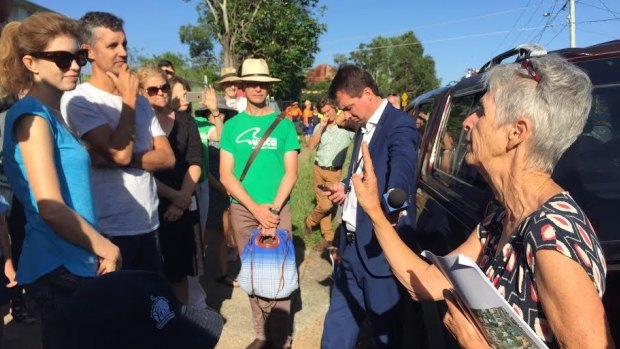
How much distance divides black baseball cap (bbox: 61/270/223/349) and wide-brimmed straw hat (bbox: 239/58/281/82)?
8.15ft

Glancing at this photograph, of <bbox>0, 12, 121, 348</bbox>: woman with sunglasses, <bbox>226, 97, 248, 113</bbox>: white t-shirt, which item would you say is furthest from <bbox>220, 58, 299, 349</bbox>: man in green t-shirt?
<bbox>226, 97, 248, 113</bbox>: white t-shirt

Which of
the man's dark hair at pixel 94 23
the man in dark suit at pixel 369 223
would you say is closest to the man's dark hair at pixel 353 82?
the man in dark suit at pixel 369 223

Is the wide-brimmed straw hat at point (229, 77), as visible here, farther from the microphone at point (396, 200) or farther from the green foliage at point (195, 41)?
the green foliage at point (195, 41)

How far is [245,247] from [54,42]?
71.0 inches

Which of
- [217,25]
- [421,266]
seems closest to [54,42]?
[421,266]

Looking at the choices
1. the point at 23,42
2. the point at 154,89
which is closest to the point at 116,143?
the point at 23,42

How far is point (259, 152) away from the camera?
342 centimetres

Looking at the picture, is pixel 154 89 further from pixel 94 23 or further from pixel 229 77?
pixel 94 23

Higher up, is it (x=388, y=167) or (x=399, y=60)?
(x=399, y=60)

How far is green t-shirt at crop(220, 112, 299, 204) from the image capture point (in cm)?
343

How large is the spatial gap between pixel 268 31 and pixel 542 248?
110 ft

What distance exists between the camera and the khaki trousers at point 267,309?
3395mm

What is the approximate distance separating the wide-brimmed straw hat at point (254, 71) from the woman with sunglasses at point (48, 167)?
60.4 inches

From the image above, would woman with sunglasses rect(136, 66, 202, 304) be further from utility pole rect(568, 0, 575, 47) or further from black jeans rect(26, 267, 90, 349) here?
utility pole rect(568, 0, 575, 47)
